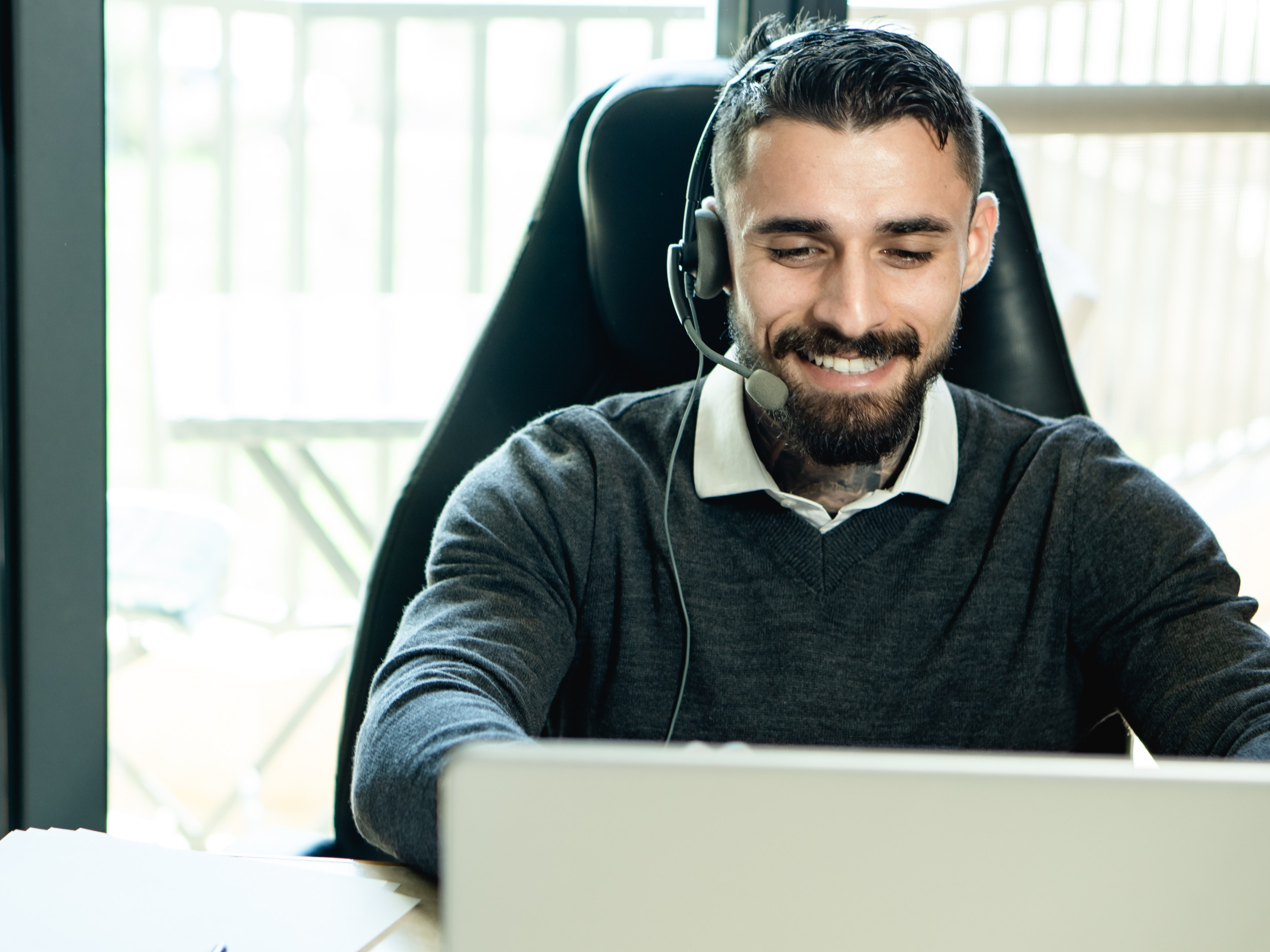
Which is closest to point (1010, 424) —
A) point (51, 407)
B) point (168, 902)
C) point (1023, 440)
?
point (1023, 440)

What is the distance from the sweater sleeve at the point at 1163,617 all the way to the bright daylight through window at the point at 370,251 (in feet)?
2.87

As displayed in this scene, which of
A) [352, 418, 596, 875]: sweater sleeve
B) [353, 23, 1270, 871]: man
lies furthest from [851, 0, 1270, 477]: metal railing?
[352, 418, 596, 875]: sweater sleeve

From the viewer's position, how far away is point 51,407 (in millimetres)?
1215

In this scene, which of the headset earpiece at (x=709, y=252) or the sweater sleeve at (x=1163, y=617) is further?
the headset earpiece at (x=709, y=252)

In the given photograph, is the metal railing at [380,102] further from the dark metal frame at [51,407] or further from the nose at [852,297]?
the nose at [852,297]

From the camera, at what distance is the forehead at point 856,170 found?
3.02ft

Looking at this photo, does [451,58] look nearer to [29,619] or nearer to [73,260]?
[73,260]

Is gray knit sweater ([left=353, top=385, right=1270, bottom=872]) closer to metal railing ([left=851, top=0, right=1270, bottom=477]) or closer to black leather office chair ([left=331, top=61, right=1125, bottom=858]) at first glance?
black leather office chair ([left=331, top=61, right=1125, bottom=858])

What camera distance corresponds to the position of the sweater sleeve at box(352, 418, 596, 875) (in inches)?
27.3

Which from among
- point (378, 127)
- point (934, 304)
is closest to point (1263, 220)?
point (934, 304)

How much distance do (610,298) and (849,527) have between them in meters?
0.32

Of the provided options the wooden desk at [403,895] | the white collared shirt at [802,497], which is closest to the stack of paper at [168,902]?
the wooden desk at [403,895]

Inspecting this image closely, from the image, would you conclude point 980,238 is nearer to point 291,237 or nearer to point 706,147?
point 706,147

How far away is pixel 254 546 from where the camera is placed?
2.23m
